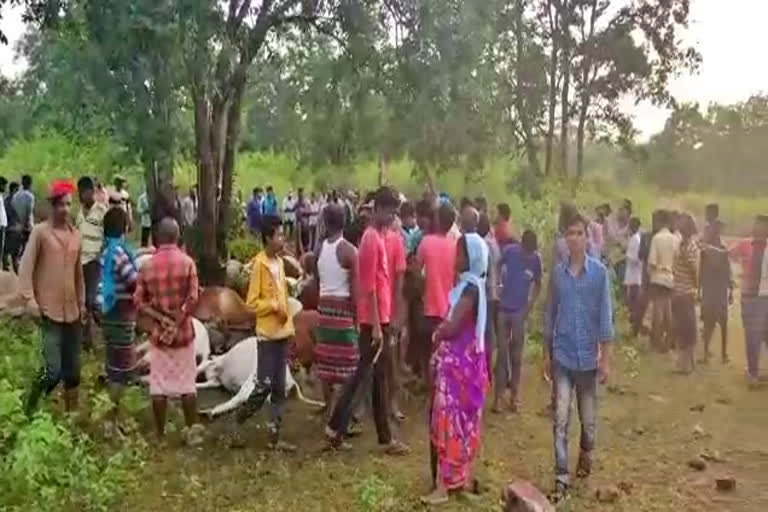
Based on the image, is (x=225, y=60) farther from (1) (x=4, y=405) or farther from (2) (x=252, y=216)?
(2) (x=252, y=216)

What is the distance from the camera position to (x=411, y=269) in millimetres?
8531

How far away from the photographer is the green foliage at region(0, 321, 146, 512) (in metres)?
5.20

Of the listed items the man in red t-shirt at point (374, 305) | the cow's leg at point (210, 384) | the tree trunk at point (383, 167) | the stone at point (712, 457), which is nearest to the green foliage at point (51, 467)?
the man in red t-shirt at point (374, 305)

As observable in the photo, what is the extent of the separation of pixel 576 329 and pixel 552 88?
51.8ft

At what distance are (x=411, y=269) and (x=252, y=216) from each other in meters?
12.7

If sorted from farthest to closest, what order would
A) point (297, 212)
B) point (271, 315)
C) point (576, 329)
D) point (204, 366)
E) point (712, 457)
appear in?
point (297, 212)
point (204, 366)
point (712, 457)
point (271, 315)
point (576, 329)

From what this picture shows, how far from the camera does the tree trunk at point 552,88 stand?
68.9ft

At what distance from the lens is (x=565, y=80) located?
21531 mm

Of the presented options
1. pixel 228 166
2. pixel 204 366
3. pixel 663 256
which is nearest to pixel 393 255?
pixel 204 366

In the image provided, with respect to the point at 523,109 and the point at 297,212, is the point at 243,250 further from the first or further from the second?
the point at 523,109

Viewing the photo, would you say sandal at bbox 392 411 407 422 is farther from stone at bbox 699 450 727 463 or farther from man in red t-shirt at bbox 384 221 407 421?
stone at bbox 699 450 727 463

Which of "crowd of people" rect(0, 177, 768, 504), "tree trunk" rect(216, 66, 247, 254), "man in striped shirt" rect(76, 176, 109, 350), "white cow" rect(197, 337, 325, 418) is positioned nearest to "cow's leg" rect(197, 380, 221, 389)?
"white cow" rect(197, 337, 325, 418)

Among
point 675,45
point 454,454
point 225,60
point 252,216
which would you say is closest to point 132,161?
point 225,60

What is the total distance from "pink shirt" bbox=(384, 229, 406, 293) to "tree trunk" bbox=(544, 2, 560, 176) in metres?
14.5
